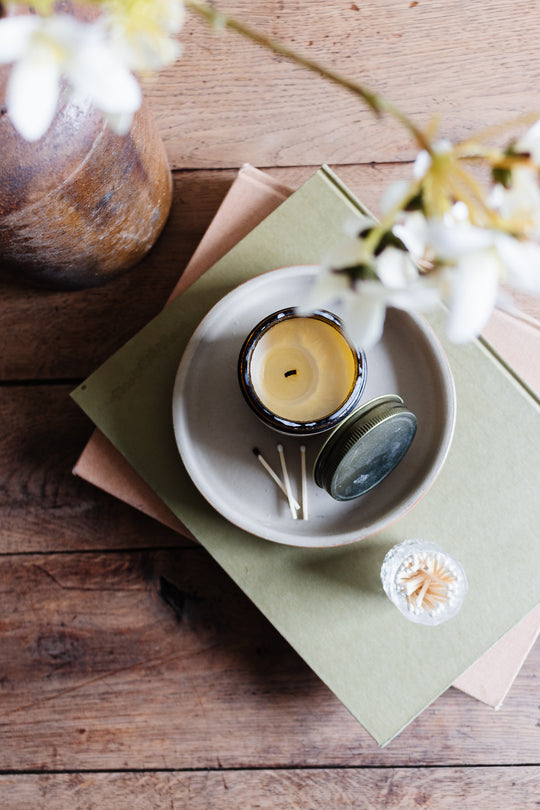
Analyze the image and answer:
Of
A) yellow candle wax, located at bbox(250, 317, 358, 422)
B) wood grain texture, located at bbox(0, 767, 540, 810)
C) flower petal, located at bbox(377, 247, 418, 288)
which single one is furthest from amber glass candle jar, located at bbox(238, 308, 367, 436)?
wood grain texture, located at bbox(0, 767, 540, 810)

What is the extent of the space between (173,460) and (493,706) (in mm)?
387

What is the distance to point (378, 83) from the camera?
27.0 inches

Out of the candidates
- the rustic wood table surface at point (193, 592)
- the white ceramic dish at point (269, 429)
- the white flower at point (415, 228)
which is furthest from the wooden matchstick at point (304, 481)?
the white flower at point (415, 228)

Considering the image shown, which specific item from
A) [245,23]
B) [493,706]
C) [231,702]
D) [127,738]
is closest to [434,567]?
[493,706]

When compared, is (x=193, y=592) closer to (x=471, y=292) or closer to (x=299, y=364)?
(x=299, y=364)

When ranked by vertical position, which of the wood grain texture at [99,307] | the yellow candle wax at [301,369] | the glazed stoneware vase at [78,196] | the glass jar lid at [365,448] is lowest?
the glass jar lid at [365,448]

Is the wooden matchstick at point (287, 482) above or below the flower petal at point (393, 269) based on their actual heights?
A: above

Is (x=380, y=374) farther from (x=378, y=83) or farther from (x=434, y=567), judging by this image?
(x=378, y=83)

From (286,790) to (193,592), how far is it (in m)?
0.23

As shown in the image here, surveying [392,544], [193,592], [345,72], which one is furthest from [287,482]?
[345,72]

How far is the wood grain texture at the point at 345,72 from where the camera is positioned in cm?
68

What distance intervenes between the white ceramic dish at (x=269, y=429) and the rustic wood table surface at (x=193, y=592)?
164mm

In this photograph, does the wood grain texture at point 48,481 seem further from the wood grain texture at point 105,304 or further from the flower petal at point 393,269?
the flower petal at point 393,269

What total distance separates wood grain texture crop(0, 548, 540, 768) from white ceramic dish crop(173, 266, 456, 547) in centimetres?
17
